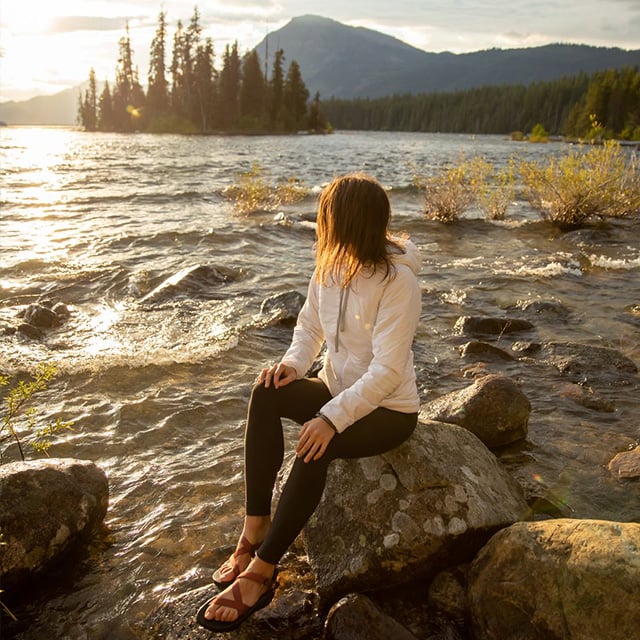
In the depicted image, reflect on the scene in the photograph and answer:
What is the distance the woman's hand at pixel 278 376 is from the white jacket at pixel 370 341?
67 millimetres

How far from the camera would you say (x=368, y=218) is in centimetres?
319

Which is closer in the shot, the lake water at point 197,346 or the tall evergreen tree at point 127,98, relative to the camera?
the lake water at point 197,346

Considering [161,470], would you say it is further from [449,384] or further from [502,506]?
[449,384]

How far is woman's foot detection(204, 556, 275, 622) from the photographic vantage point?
2859 millimetres

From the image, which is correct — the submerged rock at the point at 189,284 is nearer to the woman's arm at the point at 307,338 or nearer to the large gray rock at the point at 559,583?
the woman's arm at the point at 307,338

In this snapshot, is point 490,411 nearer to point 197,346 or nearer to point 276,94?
point 197,346

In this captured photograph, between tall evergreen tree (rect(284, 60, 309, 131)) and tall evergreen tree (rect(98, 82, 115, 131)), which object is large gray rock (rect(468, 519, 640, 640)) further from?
tall evergreen tree (rect(98, 82, 115, 131))

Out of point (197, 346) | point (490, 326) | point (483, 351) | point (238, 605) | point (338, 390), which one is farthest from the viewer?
point (490, 326)

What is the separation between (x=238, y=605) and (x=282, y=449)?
85cm

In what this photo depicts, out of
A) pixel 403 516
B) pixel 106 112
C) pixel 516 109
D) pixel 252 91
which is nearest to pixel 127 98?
pixel 106 112

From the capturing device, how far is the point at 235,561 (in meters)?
3.18

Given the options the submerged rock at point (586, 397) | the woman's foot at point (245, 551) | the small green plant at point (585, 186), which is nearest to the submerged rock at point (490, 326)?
the submerged rock at point (586, 397)

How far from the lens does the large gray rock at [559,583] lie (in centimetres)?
247

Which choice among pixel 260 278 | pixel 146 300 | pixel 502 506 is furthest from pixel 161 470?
pixel 260 278
